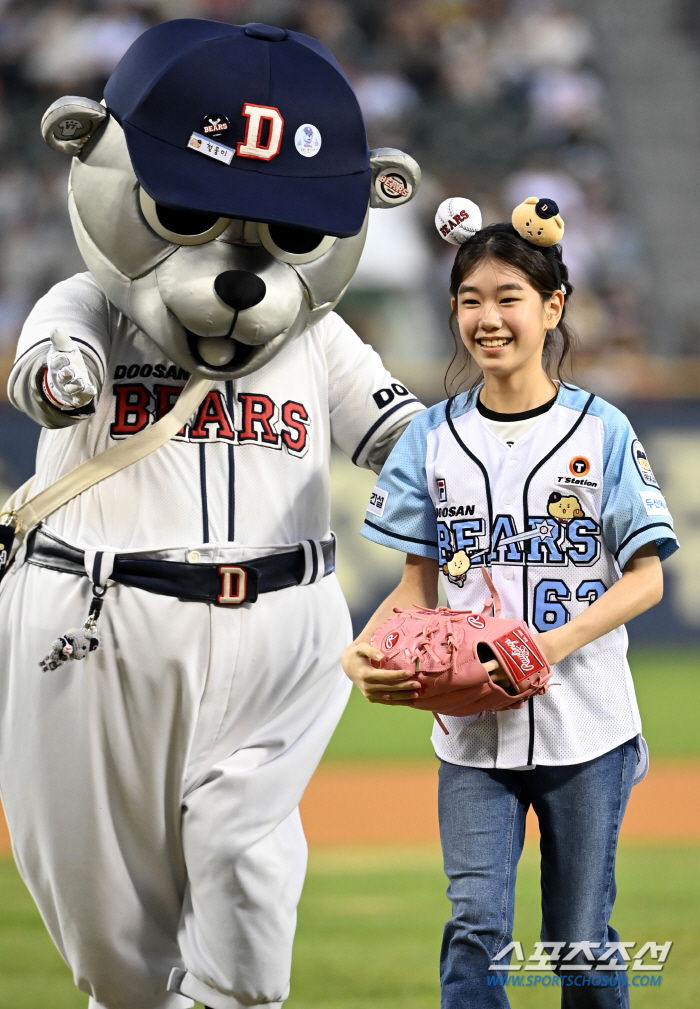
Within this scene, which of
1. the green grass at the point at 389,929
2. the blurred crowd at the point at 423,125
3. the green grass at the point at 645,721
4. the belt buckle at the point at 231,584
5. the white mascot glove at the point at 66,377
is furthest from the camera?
the blurred crowd at the point at 423,125

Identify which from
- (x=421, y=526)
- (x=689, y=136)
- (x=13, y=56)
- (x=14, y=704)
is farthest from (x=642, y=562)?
(x=689, y=136)

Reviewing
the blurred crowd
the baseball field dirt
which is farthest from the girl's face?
the blurred crowd

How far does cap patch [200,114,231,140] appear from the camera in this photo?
282 cm

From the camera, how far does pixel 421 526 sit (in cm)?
300

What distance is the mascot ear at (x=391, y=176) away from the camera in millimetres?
3082

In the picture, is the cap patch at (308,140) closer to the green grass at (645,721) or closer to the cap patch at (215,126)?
the cap patch at (215,126)

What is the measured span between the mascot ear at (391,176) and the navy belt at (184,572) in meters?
0.84

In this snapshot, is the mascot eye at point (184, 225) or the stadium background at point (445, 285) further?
the stadium background at point (445, 285)

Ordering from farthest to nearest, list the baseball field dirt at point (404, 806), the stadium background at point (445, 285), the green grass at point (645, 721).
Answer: the green grass at point (645, 721) < the baseball field dirt at point (404, 806) < the stadium background at point (445, 285)

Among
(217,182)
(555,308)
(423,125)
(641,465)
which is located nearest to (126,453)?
(217,182)

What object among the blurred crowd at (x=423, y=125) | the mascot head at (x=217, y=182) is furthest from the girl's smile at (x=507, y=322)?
the blurred crowd at (x=423, y=125)

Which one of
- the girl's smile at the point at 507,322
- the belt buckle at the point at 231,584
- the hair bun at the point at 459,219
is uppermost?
the hair bun at the point at 459,219

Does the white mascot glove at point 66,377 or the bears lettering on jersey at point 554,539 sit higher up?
the white mascot glove at point 66,377

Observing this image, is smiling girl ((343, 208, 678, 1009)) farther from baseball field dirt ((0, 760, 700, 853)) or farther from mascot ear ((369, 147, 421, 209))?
baseball field dirt ((0, 760, 700, 853))
